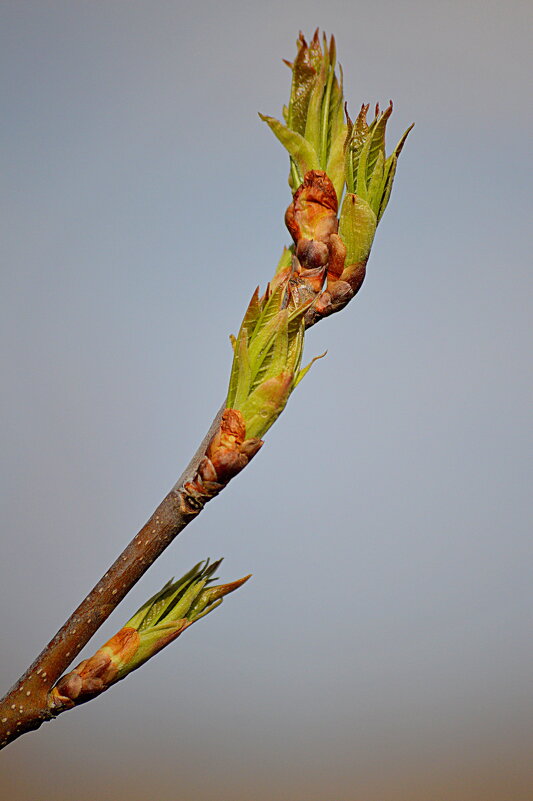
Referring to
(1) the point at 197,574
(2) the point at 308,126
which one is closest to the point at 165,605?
(1) the point at 197,574

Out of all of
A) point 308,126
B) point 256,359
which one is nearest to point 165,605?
point 256,359

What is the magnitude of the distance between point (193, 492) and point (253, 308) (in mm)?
80

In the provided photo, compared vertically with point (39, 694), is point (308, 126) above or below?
above

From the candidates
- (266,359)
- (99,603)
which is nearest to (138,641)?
(99,603)

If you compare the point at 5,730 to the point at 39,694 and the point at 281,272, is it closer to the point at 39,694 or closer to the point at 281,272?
the point at 39,694

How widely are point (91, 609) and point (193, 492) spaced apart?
0.07m

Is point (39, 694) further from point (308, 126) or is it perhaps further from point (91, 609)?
point (308, 126)

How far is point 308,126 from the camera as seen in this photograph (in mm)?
350

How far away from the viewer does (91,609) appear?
320 millimetres

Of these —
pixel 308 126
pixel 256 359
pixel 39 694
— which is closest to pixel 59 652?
pixel 39 694

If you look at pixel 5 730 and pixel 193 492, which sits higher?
pixel 193 492

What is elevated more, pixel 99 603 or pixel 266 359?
pixel 266 359

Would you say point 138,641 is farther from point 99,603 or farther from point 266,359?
point 266,359

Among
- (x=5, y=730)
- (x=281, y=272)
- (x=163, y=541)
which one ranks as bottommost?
(x=5, y=730)
